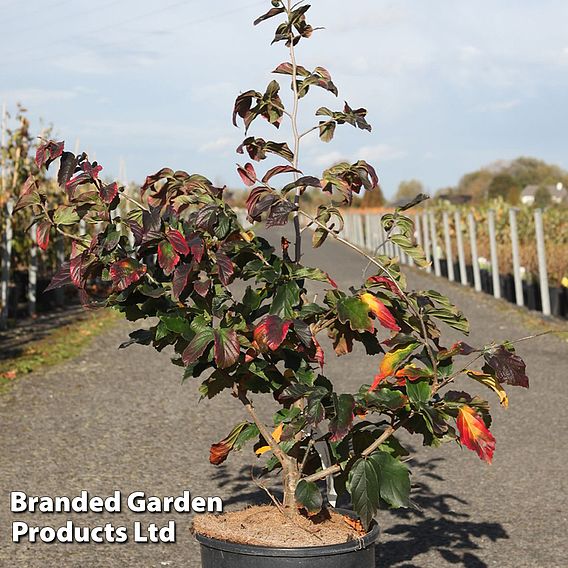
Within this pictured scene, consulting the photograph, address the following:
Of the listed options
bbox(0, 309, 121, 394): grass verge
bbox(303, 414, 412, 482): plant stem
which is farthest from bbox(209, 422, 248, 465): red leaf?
bbox(0, 309, 121, 394): grass verge

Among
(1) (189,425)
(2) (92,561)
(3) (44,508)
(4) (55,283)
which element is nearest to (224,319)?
(4) (55,283)

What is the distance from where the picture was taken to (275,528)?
3.14 metres

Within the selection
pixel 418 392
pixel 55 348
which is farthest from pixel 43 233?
pixel 55 348

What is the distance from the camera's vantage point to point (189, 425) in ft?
23.4

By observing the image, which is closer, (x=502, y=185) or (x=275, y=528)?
(x=275, y=528)

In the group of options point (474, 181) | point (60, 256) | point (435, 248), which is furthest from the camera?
point (474, 181)

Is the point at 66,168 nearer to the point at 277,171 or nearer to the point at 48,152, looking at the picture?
the point at 48,152

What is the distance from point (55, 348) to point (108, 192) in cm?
811

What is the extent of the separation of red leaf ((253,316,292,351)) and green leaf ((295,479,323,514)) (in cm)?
48

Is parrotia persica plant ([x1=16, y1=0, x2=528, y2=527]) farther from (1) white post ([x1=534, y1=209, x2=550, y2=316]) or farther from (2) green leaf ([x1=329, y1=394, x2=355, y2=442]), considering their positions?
(1) white post ([x1=534, y1=209, x2=550, y2=316])

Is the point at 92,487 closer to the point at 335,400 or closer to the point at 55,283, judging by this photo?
the point at 55,283

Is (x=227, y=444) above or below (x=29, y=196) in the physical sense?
below

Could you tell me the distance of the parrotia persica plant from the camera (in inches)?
111

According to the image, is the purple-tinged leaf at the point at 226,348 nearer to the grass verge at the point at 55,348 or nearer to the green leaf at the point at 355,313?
the green leaf at the point at 355,313
